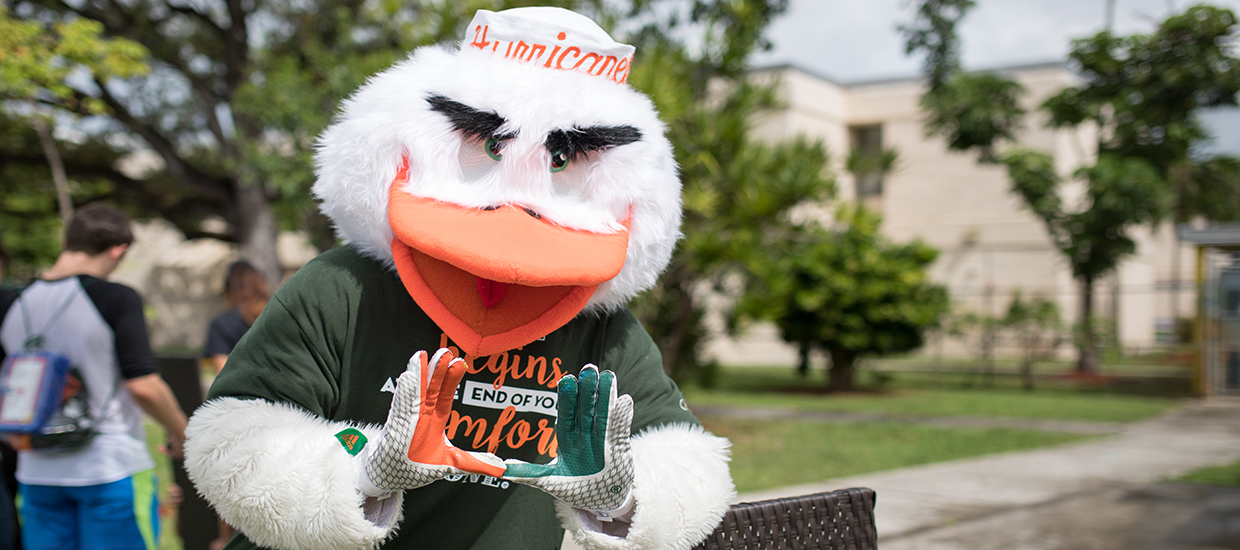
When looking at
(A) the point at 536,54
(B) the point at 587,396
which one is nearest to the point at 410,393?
(B) the point at 587,396

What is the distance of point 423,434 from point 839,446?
8.16m

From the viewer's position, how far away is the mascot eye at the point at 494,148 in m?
1.38

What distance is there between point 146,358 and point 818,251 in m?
11.7

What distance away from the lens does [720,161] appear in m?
7.02

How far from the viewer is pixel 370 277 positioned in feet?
4.70

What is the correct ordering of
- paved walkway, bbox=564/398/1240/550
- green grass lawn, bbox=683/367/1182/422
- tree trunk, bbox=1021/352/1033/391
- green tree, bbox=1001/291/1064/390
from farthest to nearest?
1. green tree, bbox=1001/291/1064/390
2. tree trunk, bbox=1021/352/1033/391
3. green grass lawn, bbox=683/367/1182/422
4. paved walkway, bbox=564/398/1240/550

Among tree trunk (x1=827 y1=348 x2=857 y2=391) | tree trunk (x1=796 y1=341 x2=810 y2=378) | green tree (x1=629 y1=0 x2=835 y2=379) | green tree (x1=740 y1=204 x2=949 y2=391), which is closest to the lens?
green tree (x1=629 y1=0 x2=835 y2=379)

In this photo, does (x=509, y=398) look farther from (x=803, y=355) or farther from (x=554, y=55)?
(x=803, y=355)

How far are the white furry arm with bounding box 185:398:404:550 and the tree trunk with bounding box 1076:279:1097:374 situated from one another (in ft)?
57.5

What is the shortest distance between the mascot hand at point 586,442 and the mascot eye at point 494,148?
15.9 inches

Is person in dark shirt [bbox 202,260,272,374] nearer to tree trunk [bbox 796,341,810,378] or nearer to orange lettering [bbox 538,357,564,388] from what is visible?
orange lettering [bbox 538,357,564,388]

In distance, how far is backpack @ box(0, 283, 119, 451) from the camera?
2721 mm

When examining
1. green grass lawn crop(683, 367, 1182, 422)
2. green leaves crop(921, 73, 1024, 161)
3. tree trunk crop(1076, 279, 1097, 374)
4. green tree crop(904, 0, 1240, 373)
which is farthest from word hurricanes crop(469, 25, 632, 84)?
tree trunk crop(1076, 279, 1097, 374)

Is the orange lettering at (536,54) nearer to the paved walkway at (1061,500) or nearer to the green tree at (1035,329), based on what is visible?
the paved walkway at (1061,500)
